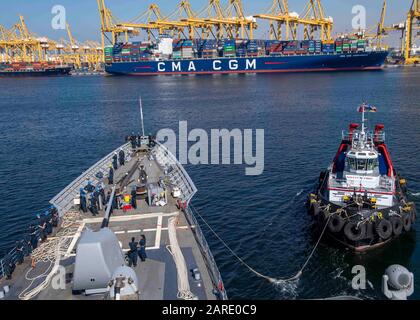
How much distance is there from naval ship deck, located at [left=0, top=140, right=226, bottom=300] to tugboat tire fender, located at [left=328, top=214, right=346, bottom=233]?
12.5m

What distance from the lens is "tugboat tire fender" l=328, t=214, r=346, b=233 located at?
2948 centimetres

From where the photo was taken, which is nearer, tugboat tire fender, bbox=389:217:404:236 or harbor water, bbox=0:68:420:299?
harbor water, bbox=0:68:420:299

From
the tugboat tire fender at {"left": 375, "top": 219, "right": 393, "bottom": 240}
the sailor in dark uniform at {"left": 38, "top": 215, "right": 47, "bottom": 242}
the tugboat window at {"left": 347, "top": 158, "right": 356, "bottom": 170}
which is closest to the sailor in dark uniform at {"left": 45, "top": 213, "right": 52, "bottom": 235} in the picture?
the sailor in dark uniform at {"left": 38, "top": 215, "right": 47, "bottom": 242}

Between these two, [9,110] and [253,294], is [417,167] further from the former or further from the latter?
[9,110]

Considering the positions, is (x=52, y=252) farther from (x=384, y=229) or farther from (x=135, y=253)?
(x=384, y=229)

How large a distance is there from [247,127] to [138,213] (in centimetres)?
5686

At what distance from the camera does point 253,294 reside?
24.6 m

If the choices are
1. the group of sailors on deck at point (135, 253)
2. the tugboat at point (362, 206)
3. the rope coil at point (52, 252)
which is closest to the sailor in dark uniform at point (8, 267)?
the rope coil at point (52, 252)

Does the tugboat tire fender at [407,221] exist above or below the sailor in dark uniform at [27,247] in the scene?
below

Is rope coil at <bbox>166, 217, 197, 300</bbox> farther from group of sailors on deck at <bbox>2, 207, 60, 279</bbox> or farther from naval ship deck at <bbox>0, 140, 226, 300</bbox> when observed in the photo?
group of sailors on deck at <bbox>2, 207, 60, 279</bbox>

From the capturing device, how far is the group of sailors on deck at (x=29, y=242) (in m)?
19.0

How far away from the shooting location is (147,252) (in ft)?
68.9

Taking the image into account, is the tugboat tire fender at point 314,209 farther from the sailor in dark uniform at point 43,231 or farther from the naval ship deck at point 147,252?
the sailor in dark uniform at point 43,231
